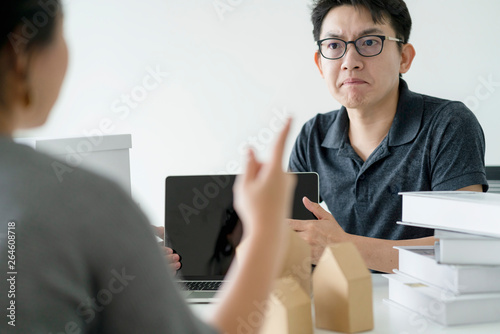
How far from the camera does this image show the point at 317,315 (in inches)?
34.3

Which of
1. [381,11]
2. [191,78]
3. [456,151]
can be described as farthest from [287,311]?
[191,78]

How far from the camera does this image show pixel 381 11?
1.66 metres

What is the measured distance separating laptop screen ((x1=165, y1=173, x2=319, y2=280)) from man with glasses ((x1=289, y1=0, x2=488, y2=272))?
1.36 feet

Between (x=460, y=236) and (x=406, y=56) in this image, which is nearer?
(x=460, y=236)

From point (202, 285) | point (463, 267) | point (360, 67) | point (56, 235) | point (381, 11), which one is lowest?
point (202, 285)

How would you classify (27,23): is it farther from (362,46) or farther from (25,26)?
(362,46)

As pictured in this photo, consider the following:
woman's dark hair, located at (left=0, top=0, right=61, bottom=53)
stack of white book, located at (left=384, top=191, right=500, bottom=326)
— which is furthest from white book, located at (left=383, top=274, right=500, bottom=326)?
woman's dark hair, located at (left=0, top=0, right=61, bottom=53)

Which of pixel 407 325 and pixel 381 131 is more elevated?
pixel 381 131

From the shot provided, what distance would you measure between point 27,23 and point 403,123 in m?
1.40

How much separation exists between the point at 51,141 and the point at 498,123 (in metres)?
2.52

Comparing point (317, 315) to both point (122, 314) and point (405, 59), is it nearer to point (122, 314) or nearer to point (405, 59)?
point (122, 314)

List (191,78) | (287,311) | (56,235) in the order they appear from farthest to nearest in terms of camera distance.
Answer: (191,78) < (287,311) < (56,235)

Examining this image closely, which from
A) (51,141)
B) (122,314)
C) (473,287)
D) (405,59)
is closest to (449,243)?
(473,287)

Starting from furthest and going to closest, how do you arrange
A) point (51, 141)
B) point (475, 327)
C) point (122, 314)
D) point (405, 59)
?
A: point (405, 59)
point (51, 141)
point (475, 327)
point (122, 314)
